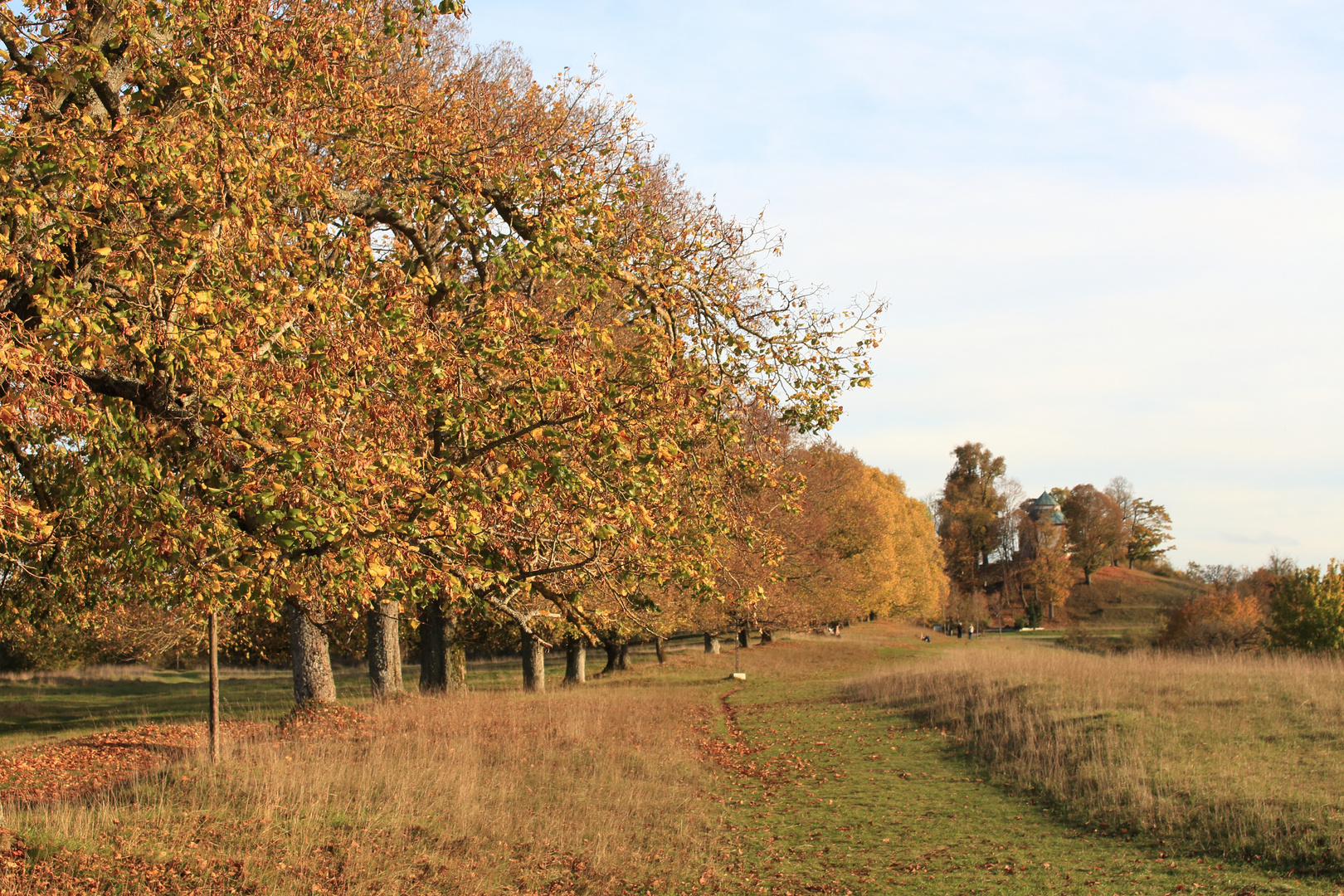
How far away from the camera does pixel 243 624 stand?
2398 cm

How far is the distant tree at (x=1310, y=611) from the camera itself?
125ft

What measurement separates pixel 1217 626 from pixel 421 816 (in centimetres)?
4488

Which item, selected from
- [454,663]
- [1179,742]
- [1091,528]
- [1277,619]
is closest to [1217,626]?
[1277,619]

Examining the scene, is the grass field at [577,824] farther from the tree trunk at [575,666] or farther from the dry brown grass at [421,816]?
the tree trunk at [575,666]

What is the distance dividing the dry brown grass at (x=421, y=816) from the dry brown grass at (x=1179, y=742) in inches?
237

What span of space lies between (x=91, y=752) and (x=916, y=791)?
1507cm

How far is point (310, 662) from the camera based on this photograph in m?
18.5

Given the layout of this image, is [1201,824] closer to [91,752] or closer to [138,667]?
[91,752]

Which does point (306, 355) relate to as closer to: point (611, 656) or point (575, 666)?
point (575, 666)

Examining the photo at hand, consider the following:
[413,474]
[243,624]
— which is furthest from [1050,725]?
[243,624]

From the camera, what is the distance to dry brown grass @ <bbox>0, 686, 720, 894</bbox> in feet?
26.0

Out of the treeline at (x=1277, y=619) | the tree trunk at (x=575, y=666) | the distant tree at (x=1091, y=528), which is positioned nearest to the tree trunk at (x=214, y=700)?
the tree trunk at (x=575, y=666)

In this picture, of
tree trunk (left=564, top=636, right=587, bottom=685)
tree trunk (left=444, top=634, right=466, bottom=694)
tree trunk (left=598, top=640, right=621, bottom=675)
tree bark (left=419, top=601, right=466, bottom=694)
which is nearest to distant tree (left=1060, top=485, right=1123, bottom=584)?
A: tree trunk (left=598, top=640, right=621, bottom=675)

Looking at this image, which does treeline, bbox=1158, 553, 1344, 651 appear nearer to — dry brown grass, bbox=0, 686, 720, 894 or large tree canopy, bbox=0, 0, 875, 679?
dry brown grass, bbox=0, 686, 720, 894
